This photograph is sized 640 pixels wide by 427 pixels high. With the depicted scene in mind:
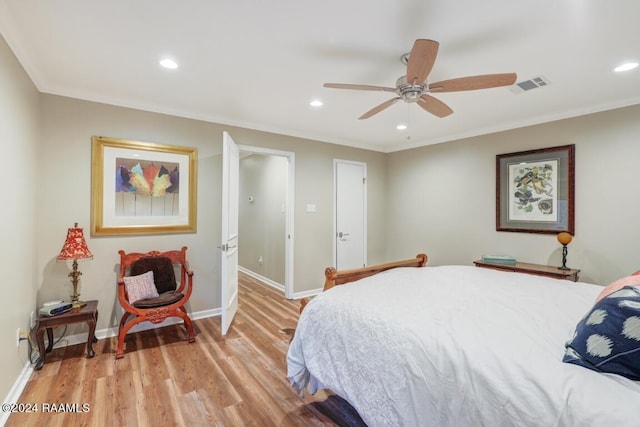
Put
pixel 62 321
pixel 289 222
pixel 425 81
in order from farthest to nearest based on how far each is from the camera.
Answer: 1. pixel 289 222
2. pixel 62 321
3. pixel 425 81

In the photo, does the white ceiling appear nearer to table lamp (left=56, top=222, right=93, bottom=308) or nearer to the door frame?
the door frame

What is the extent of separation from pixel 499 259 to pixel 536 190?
37.7 inches

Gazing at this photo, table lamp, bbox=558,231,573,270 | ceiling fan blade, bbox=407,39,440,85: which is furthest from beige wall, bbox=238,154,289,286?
table lamp, bbox=558,231,573,270

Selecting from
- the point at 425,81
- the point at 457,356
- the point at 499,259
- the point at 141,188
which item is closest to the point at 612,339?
the point at 457,356

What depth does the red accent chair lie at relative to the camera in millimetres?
2734

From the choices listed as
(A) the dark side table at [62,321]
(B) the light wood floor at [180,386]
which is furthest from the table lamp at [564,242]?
(A) the dark side table at [62,321]

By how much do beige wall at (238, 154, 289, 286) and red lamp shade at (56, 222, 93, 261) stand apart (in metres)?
2.56

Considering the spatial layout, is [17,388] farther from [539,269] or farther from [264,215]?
[539,269]

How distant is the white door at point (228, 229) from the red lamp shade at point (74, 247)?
1.19 metres

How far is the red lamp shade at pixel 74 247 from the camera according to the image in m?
2.59

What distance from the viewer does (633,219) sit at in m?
2.98

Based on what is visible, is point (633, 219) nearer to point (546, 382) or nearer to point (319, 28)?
point (546, 382)

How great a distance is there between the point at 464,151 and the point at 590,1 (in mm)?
2816

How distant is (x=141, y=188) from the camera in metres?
3.20
